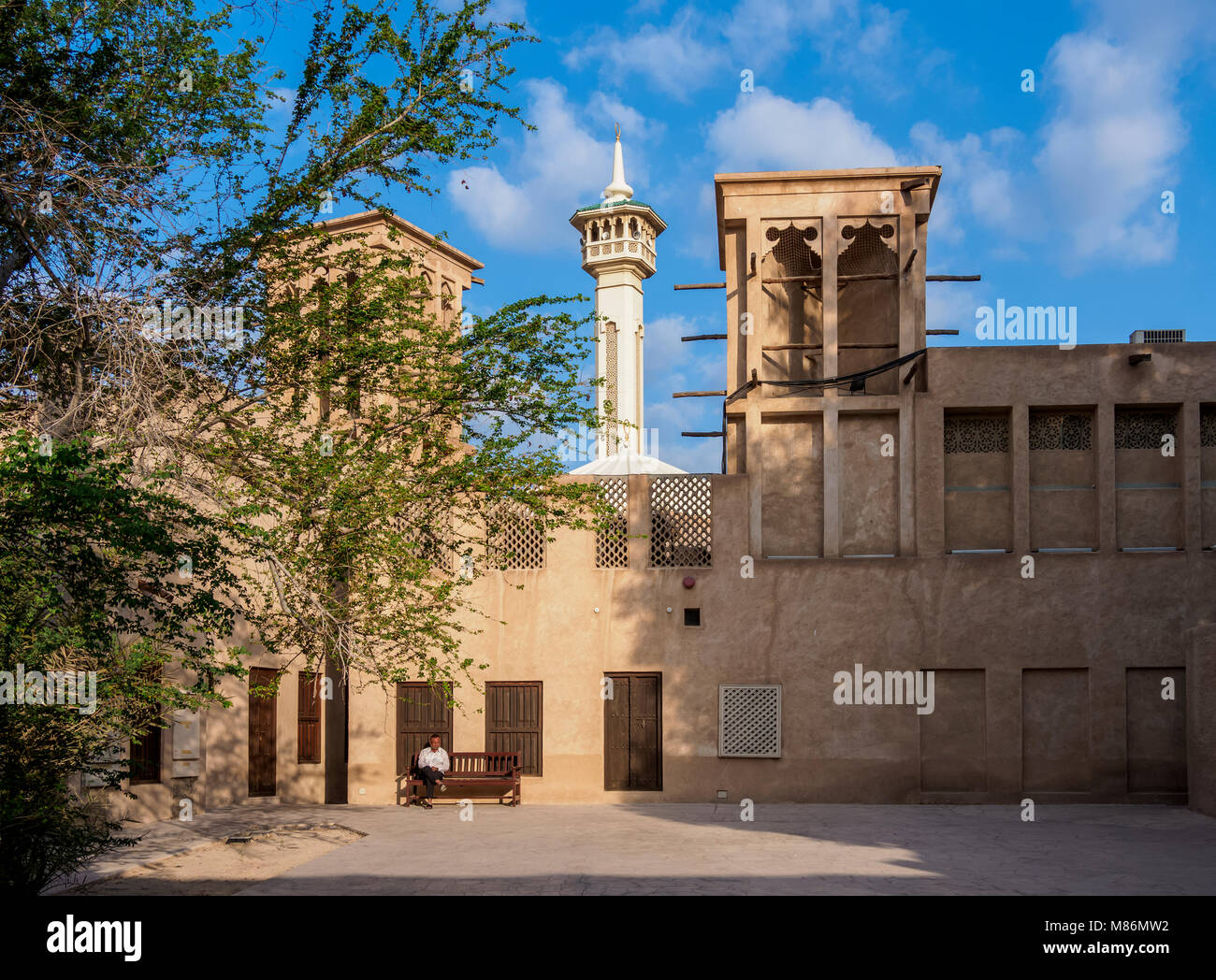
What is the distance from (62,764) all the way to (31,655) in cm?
92

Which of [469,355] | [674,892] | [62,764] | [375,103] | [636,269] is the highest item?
[636,269]

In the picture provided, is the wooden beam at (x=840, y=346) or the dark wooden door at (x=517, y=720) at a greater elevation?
the wooden beam at (x=840, y=346)

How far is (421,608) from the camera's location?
1375 cm

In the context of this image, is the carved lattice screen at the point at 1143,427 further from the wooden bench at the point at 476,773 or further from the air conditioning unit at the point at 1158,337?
the wooden bench at the point at 476,773

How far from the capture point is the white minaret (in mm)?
46375

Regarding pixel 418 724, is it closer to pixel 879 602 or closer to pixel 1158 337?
pixel 879 602

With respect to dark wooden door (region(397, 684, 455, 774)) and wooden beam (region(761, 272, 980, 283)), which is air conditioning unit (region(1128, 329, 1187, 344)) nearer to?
wooden beam (region(761, 272, 980, 283))

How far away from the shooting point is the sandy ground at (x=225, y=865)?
34.6 feet

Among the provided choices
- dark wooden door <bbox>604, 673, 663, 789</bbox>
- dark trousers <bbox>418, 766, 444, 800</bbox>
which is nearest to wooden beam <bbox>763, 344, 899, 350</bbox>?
dark wooden door <bbox>604, 673, 663, 789</bbox>

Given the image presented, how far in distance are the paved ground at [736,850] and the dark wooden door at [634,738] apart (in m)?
0.71

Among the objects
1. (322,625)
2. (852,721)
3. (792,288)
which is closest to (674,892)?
(322,625)

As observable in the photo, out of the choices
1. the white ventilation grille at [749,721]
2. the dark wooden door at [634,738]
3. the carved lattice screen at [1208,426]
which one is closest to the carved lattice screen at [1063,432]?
the carved lattice screen at [1208,426]

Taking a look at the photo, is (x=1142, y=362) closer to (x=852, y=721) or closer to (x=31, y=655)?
(x=852, y=721)

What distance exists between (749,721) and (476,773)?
14.5ft
